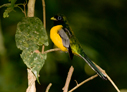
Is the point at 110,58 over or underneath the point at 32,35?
underneath

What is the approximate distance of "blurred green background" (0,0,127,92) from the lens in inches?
73.0

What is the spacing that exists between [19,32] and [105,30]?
56.3 inches

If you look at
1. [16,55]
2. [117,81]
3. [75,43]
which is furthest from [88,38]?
[75,43]

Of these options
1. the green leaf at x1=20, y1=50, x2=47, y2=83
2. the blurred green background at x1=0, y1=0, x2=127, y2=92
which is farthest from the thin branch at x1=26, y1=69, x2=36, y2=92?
the blurred green background at x1=0, y1=0, x2=127, y2=92

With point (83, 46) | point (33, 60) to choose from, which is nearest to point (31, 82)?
point (33, 60)

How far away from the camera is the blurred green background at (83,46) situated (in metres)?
1.85

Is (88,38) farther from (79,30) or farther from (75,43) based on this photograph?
(75,43)

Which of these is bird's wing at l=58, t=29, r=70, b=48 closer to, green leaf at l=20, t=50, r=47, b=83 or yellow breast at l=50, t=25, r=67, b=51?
yellow breast at l=50, t=25, r=67, b=51

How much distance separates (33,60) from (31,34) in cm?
9

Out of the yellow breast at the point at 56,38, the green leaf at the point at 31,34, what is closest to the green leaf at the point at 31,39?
the green leaf at the point at 31,34

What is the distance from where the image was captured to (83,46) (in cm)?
191

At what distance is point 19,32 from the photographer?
0.97 meters

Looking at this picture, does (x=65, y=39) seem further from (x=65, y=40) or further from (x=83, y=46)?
(x=83, y=46)

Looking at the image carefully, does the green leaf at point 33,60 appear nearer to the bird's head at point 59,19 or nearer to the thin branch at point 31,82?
the thin branch at point 31,82
